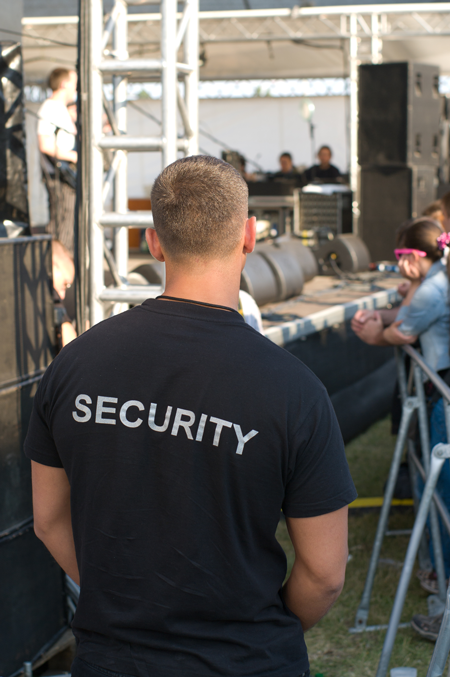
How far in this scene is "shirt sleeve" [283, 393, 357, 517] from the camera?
1046mm

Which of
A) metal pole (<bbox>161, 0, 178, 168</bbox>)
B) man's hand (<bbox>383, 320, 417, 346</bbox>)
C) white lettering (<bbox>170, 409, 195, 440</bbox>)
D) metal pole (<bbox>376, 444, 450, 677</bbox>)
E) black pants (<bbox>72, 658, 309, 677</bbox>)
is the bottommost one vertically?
metal pole (<bbox>376, 444, 450, 677</bbox>)

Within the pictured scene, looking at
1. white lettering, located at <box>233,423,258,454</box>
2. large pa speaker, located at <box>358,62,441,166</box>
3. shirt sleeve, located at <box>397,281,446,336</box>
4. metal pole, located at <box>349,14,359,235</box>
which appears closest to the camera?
white lettering, located at <box>233,423,258,454</box>

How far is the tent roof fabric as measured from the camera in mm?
9312

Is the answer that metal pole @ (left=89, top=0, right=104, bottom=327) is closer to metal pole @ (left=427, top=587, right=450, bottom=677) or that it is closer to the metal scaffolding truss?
the metal scaffolding truss

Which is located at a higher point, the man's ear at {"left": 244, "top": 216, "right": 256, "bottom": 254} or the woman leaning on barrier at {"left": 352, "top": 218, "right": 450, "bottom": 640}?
the man's ear at {"left": 244, "top": 216, "right": 256, "bottom": 254}

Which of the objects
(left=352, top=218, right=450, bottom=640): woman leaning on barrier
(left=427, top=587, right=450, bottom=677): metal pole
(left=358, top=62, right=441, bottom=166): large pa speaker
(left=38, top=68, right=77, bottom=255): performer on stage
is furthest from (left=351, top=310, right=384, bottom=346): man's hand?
(left=358, top=62, right=441, bottom=166): large pa speaker

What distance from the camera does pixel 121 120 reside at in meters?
3.19

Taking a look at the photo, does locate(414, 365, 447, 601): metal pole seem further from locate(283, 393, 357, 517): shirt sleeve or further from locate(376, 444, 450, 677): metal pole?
locate(283, 393, 357, 517): shirt sleeve

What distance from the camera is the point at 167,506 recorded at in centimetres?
109

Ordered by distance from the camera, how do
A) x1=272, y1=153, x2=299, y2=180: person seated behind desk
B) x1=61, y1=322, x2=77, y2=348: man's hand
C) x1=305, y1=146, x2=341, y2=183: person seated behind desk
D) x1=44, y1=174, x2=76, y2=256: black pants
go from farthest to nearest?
1. x1=272, y1=153, x2=299, y2=180: person seated behind desk
2. x1=305, y1=146, x2=341, y2=183: person seated behind desk
3. x1=44, y1=174, x2=76, y2=256: black pants
4. x1=61, y1=322, x2=77, y2=348: man's hand

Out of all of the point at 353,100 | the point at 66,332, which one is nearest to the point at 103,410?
the point at 66,332

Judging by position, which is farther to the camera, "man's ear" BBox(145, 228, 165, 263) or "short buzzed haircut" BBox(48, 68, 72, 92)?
"short buzzed haircut" BBox(48, 68, 72, 92)

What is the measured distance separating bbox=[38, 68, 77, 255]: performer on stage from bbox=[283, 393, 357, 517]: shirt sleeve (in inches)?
154

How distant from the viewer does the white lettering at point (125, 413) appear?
1079mm
